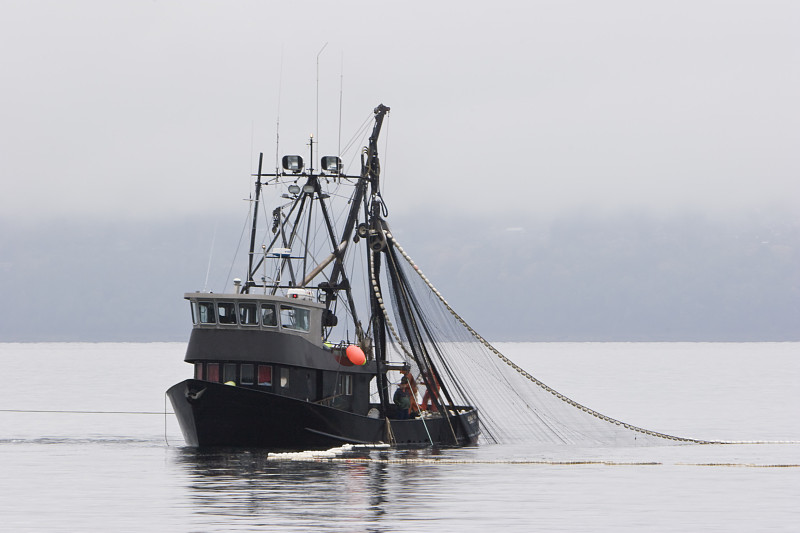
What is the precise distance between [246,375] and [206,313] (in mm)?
2732

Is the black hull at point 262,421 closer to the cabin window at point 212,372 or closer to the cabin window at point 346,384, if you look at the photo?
the cabin window at point 212,372

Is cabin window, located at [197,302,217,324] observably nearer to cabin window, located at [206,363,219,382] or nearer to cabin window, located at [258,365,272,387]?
cabin window, located at [206,363,219,382]

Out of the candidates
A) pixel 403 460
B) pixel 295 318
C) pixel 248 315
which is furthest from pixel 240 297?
pixel 403 460

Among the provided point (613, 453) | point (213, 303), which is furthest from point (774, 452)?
point (213, 303)

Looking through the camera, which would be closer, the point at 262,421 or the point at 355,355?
the point at 262,421

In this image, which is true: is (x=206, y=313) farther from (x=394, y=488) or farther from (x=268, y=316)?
(x=394, y=488)

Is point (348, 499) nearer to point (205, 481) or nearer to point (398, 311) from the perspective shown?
point (205, 481)

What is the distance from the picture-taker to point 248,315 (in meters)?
45.9

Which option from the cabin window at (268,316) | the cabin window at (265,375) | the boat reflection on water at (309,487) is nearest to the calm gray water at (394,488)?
the boat reflection on water at (309,487)

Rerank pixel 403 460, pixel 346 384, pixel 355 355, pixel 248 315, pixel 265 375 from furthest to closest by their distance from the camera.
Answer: pixel 346 384 < pixel 355 355 < pixel 265 375 < pixel 248 315 < pixel 403 460

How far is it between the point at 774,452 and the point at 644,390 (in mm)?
87525

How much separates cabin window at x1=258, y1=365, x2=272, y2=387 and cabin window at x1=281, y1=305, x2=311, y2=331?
1684 mm

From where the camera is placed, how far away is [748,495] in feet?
125

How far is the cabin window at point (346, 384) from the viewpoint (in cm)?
4966
